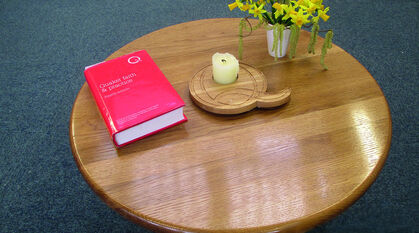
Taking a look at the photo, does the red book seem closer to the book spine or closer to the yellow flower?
the book spine

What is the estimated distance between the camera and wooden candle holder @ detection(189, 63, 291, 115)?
2.28ft

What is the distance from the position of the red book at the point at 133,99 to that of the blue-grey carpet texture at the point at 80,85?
1.33 feet

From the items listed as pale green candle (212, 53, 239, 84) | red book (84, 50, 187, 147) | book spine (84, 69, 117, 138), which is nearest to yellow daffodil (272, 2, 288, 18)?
pale green candle (212, 53, 239, 84)

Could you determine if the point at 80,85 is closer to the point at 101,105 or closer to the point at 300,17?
the point at 101,105

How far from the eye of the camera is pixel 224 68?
0.72 metres

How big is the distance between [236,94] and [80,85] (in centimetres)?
102

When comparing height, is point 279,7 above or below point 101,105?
above

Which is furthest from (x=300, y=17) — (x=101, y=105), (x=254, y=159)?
(x=101, y=105)

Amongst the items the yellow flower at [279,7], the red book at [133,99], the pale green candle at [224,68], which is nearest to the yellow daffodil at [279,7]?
the yellow flower at [279,7]

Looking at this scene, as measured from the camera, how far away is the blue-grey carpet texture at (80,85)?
3.26 ft

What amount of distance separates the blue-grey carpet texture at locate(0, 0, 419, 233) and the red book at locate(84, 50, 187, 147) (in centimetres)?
40

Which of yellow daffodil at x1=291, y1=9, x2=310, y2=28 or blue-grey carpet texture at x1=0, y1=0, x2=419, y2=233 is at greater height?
yellow daffodil at x1=291, y1=9, x2=310, y2=28

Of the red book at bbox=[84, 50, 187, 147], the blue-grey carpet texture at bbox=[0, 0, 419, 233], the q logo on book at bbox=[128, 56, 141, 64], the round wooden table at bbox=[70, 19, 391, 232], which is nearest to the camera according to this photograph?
the round wooden table at bbox=[70, 19, 391, 232]

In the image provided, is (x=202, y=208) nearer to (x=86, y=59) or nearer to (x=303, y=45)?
(x=303, y=45)
